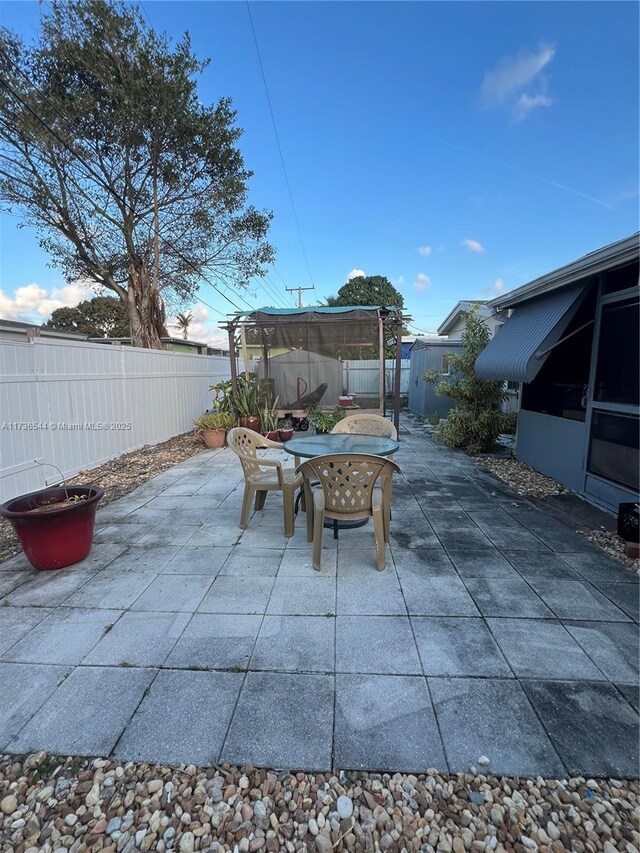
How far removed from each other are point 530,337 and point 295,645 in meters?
4.24

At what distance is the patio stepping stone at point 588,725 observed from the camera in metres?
1.39

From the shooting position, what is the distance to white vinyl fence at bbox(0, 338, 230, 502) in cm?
392

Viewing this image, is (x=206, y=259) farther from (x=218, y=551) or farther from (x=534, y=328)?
(x=218, y=551)

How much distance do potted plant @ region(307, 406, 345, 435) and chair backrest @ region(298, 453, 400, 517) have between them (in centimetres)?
432

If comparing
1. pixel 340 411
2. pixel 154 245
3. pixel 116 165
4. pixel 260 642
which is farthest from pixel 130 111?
pixel 260 642

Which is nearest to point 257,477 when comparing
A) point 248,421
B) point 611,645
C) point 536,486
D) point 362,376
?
point 611,645

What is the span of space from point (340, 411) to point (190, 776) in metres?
6.54

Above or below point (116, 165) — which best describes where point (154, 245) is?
below

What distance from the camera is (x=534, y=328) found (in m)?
4.58

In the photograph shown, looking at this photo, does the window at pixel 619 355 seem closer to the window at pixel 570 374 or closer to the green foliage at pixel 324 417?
the window at pixel 570 374

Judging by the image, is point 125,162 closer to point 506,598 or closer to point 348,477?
point 348,477

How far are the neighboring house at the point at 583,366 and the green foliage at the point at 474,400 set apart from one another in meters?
0.74

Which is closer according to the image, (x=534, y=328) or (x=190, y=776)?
(x=190, y=776)

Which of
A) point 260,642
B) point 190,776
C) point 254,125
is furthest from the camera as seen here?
point 254,125
